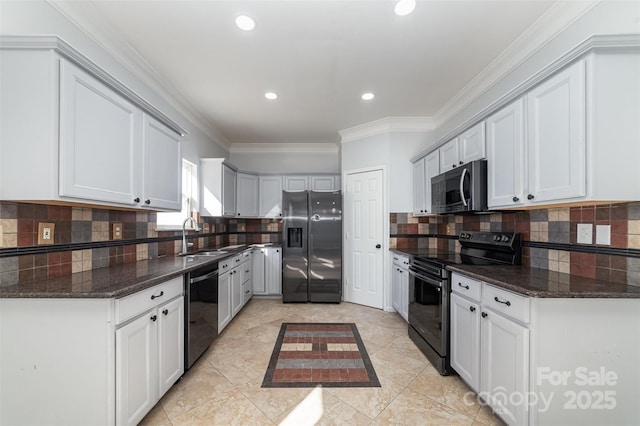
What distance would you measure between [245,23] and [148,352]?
243 cm

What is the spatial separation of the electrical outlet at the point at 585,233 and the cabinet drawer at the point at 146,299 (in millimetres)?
2923

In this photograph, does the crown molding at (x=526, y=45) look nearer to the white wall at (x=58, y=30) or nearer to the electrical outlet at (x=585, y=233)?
the electrical outlet at (x=585, y=233)

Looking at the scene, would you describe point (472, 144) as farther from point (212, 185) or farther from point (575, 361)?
point (212, 185)

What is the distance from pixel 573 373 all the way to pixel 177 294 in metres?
2.60

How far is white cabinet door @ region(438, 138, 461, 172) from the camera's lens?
8.50ft

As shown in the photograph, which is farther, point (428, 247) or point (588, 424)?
point (428, 247)

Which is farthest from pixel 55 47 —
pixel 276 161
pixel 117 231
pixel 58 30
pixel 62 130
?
pixel 276 161

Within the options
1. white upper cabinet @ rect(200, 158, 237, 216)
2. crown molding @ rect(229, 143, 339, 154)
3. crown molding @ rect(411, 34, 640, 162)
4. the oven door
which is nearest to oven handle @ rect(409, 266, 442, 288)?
the oven door

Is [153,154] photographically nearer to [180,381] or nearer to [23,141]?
[23,141]

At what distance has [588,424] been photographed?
1.36 metres

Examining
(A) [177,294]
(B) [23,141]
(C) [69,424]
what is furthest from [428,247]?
(B) [23,141]

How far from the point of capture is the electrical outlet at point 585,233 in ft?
5.42

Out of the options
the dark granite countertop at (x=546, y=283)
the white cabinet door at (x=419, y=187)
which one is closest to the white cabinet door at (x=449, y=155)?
the white cabinet door at (x=419, y=187)

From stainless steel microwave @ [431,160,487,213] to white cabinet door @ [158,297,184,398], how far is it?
8.56 ft
